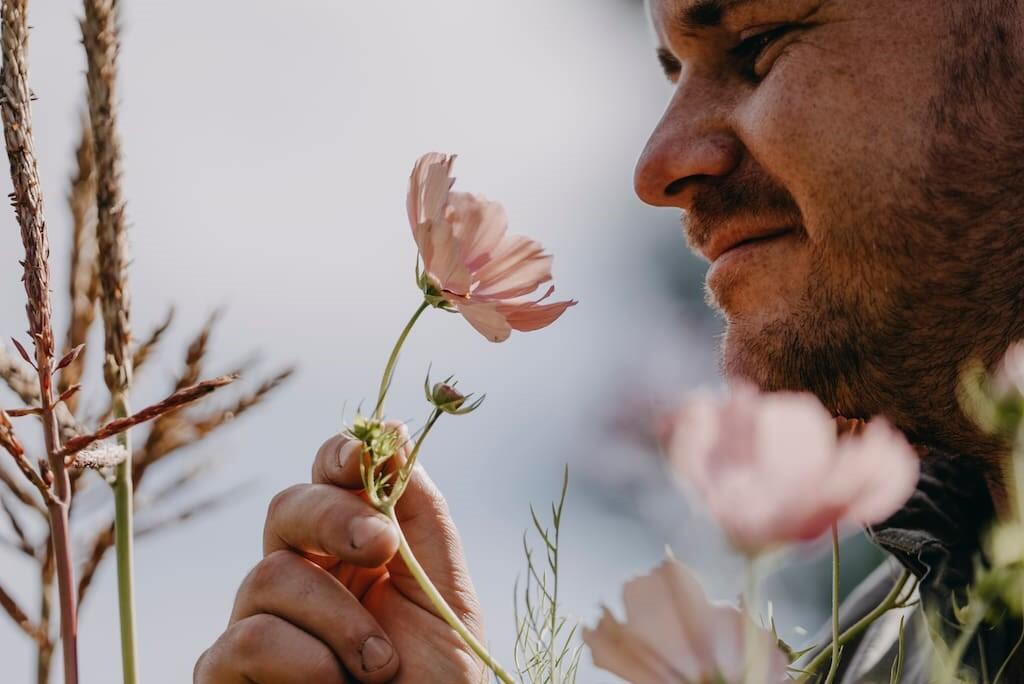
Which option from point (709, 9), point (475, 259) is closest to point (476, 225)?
point (475, 259)

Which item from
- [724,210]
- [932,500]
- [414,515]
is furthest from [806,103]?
[414,515]

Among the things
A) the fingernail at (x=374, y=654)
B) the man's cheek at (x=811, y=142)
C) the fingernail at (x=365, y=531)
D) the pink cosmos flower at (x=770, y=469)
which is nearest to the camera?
the pink cosmos flower at (x=770, y=469)

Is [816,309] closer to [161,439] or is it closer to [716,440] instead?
[161,439]

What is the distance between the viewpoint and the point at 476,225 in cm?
44

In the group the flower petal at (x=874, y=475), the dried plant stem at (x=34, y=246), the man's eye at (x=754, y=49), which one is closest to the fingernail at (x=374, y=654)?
the dried plant stem at (x=34, y=246)

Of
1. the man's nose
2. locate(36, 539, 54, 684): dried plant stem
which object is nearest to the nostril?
the man's nose

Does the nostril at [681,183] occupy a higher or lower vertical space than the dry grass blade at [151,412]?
lower

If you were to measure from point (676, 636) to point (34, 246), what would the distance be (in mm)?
217

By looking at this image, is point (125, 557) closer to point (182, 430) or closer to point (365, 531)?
point (182, 430)

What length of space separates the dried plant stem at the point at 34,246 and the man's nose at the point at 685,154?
2.80 feet

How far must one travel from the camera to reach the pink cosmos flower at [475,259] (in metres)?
0.42

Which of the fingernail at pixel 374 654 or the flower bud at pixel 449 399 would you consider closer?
the flower bud at pixel 449 399

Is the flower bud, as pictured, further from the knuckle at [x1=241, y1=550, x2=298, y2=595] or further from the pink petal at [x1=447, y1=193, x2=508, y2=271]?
the knuckle at [x1=241, y1=550, x2=298, y2=595]

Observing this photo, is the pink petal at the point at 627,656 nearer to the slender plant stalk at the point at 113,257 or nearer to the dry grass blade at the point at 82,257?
the slender plant stalk at the point at 113,257
